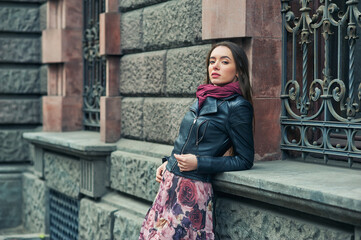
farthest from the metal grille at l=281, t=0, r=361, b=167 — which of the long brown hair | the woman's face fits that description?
the woman's face

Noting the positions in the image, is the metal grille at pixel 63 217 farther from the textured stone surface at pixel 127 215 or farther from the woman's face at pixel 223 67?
the woman's face at pixel 223 67

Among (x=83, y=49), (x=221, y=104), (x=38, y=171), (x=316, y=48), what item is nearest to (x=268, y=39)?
(x=316, y=48)

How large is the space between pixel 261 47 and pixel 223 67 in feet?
1.72

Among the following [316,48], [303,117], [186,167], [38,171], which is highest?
[316,48]

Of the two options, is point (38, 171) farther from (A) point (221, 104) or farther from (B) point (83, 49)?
(A) point (221, 104)

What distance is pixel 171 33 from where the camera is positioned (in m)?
5.37

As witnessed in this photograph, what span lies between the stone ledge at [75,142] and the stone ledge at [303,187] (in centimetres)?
219

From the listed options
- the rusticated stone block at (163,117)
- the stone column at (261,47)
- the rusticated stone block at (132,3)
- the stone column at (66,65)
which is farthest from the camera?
the stone column at (66,65)

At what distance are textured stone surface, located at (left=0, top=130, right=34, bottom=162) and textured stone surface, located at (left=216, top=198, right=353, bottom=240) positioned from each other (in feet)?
17.3

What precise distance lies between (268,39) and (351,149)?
100 cm

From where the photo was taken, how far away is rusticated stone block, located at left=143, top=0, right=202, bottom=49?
5.02m

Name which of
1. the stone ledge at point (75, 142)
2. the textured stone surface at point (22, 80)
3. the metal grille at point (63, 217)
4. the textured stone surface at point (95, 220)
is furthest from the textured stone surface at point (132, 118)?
the textured stone surface at point (22, 80)

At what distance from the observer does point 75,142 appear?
6469mm

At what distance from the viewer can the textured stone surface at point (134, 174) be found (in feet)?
17.8
